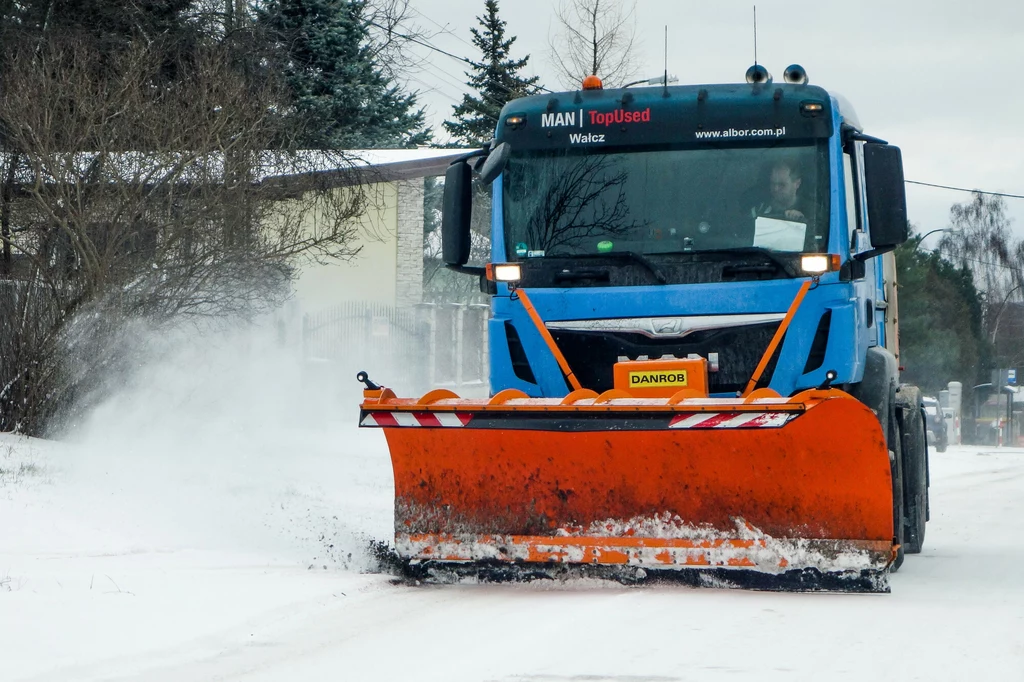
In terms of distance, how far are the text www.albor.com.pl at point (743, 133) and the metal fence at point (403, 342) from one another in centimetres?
1505

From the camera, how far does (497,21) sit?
136 feet

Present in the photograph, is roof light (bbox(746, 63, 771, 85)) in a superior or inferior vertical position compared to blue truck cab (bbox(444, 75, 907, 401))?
superior

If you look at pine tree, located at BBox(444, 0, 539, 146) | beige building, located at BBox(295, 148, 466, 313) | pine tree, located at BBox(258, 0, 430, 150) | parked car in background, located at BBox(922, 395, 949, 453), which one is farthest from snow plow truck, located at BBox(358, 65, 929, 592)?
pine tree, located at BBox(444, 0, 539, 146)

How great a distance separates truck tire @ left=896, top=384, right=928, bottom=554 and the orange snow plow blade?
1714mm

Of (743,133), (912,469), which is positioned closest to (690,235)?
(743,133)

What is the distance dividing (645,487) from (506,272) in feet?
5.19

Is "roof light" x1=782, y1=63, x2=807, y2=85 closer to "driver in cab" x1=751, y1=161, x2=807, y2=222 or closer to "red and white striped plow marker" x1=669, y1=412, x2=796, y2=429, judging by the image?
"driver in cab" x1=751, y1=161, x2=807, y2=222

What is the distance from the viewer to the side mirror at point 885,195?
6.61 m

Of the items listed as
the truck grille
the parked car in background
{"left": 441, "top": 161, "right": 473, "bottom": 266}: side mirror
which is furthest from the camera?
the parked car in background

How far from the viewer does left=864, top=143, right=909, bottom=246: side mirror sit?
6.61m

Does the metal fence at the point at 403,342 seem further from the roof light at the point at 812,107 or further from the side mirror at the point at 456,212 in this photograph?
the roof light at the point at 812,107

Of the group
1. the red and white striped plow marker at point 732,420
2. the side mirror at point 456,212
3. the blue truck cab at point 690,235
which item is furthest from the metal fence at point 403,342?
the red and white striped plow marker at point 732,420

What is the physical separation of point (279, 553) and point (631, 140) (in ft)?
10.3

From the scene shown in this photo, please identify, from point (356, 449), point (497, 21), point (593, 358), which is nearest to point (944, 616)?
point (593, 358)
